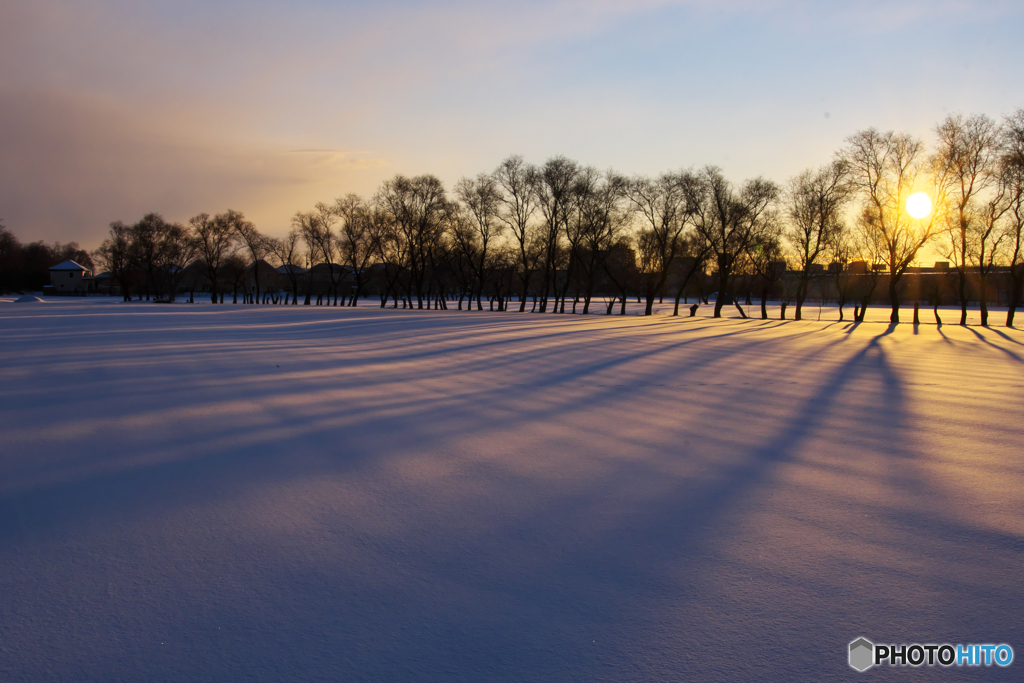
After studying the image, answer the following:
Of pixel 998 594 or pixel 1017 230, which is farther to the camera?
pixel 1017 230

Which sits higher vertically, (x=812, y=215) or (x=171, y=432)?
(x=812, y=215)

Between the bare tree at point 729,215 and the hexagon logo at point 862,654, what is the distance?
46.0 metres

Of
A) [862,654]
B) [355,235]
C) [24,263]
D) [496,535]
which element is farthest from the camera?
[24,263]

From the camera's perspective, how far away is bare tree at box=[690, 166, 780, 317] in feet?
145

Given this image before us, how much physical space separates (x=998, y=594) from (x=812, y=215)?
45575 millimetres

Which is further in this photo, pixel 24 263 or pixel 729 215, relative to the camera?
pixel 24 263

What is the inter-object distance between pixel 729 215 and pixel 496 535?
46.2 metres

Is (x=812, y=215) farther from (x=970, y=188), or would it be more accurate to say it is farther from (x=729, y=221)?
(x=970, y=188)

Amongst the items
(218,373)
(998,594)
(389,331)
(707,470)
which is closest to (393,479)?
(707,470)

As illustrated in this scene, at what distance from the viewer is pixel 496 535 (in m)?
3.82

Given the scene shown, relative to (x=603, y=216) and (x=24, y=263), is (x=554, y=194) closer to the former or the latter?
(x=603, y=216)

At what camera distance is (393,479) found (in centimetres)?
493

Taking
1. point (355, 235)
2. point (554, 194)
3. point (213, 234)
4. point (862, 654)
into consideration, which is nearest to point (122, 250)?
point (213, 234)

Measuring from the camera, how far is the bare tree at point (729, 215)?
44.3m
